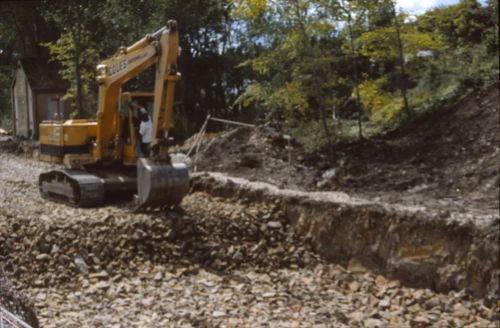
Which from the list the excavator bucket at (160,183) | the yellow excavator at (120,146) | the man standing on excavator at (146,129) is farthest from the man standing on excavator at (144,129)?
the excavator bucket at (160,183)

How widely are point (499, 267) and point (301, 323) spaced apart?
2.14 meters

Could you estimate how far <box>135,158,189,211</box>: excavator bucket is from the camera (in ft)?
29.1

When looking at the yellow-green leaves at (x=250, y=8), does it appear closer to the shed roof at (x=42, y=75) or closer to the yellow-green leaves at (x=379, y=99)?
the yellow-green leaves at (x=379, y=99)

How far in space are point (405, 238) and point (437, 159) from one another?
299cm

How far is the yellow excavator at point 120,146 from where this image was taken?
28.9 feet

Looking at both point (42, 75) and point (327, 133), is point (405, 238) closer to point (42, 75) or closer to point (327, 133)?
point (327, 133)

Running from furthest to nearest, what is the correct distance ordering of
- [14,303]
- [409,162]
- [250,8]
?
1. [250,8]
2. [409,162]
3. [14,303]

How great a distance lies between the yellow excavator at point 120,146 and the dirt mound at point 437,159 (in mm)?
2943

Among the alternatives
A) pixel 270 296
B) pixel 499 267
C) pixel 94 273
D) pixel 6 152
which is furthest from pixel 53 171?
pixel 6 152

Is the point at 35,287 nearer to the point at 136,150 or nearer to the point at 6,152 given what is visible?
the point at 136,150

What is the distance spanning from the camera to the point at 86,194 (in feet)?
32.2

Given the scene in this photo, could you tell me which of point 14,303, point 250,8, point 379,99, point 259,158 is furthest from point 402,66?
point 14,303

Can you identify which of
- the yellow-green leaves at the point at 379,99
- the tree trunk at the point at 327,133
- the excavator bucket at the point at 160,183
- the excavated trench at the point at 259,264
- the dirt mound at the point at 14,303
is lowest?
the excavated trench at the point at 259,264

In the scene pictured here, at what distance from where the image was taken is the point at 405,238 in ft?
24.7
